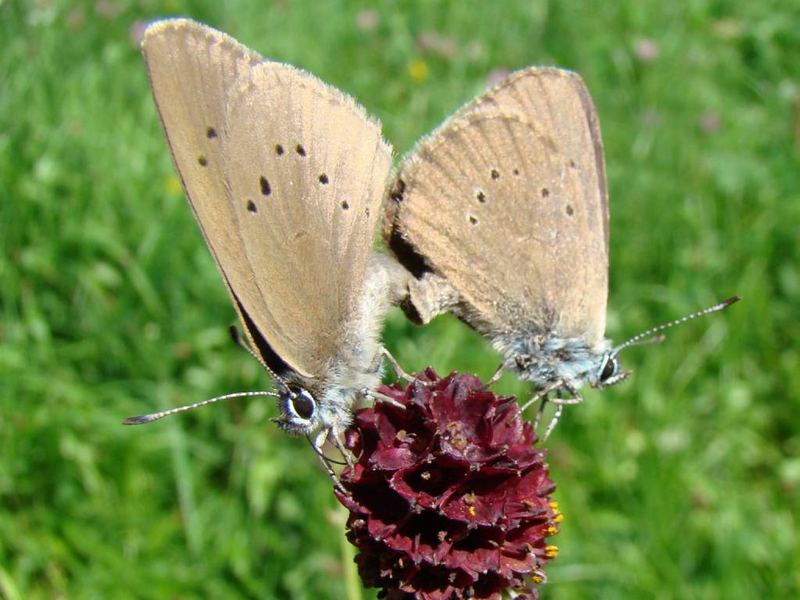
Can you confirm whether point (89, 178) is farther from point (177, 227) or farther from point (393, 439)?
point (393, 439)

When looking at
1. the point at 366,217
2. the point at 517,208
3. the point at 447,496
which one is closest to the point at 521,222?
the point at 517,208

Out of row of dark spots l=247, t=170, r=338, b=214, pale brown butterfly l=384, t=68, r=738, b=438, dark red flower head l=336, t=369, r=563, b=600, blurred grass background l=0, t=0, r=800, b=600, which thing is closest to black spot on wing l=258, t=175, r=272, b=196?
row of dark spots l=247, t=170, r=338, b=214

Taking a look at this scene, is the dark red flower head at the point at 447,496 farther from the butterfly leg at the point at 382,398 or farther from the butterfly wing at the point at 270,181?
the butterfly wing at the point at 270,181

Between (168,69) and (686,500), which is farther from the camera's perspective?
(686,500)

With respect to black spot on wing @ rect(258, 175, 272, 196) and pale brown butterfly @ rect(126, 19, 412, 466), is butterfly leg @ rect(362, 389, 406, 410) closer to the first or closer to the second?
pale brown butterfly @ rect(126, 19, 412, 466)

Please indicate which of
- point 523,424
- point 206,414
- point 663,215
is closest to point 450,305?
point 523,424

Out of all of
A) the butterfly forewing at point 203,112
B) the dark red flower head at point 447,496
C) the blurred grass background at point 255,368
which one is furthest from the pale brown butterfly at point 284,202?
the blurred grass background at point 255,368

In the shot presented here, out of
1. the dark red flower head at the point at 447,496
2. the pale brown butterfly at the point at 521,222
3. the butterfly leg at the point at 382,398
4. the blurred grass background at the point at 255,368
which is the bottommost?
the blurred grass background at the point at 255,368
